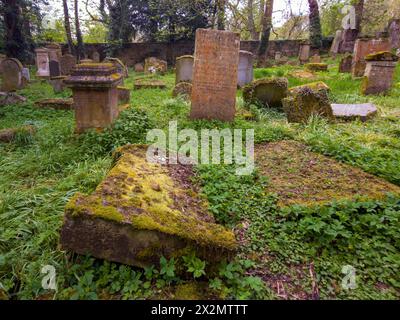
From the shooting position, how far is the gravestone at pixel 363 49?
10.4 metres

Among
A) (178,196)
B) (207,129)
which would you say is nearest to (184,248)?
(178,196)

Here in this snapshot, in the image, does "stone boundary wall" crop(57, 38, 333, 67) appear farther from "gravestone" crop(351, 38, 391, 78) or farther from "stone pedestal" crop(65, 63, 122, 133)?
"stone pedestal" crop(65, 63, 122, 133)

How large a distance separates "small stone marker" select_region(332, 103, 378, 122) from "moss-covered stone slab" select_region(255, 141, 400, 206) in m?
2.36

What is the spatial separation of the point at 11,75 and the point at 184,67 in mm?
6807

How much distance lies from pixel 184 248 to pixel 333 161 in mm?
2607

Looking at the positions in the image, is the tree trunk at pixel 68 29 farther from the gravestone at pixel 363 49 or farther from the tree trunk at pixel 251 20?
the gravestone at pixel 363 49

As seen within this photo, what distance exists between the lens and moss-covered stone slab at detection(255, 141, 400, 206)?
2.91m

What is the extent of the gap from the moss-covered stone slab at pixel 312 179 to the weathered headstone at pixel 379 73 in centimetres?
537

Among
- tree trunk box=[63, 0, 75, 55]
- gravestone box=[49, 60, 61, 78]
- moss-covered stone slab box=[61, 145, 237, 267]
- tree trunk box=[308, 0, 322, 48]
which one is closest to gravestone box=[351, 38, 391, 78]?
tree trunk box=[308, 0, 322, 48]

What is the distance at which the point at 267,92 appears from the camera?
6.90 m

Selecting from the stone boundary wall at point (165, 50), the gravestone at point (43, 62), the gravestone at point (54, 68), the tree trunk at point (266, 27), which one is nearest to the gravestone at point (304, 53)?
the tree trunk at point (266, 27)

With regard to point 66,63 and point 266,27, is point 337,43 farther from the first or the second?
point 66,63

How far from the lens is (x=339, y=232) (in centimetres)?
235

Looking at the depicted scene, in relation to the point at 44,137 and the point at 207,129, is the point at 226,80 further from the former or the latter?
the point at 44,137
